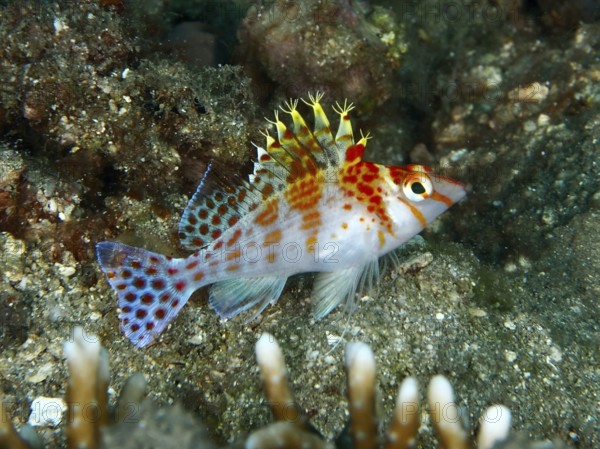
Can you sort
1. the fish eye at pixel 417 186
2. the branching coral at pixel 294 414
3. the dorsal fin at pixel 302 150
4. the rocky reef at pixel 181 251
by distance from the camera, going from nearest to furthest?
the branching coral at pixel 294 414 → the rocky reef at pixel 181 251 → the fish eye at pixel 417 186 → the dorsal fin at pixel 302 150

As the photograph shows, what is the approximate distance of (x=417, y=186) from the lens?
3.41m

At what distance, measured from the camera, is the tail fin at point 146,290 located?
345cm

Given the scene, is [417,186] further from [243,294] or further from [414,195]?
[243,294]

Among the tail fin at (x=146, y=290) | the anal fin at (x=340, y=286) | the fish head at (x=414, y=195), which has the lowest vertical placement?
the anal fin at (x=340, y=286)

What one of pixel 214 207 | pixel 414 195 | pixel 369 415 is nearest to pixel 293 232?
pixel 214 207

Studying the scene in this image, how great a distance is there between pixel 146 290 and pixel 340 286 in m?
1.43

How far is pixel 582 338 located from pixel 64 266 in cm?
407

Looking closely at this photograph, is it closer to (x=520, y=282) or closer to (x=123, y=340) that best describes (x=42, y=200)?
(x=123, y=340)

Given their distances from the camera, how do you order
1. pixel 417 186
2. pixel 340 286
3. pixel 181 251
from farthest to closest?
pixel 181 251
pixel 340 286
pixel 417 186

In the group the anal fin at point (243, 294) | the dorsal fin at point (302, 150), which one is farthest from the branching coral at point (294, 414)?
the dorsal fin at point (302, 150)

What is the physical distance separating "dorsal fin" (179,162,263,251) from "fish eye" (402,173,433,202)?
1098 millimetres

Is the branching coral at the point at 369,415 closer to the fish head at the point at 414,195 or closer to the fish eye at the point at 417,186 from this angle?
the fish head at the point at 414,195

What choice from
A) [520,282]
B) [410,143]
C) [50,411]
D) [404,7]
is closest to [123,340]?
[50,411]

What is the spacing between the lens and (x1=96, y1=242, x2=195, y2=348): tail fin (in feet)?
11.3
